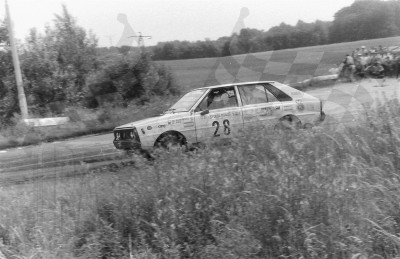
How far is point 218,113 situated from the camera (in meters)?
9.16

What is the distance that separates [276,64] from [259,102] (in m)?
13.8

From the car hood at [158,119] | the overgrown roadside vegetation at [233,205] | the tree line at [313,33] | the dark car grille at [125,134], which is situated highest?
the tree line at [313,33]

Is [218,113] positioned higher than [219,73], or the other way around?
[219,73]

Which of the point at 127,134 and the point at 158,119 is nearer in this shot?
the point at 127,134

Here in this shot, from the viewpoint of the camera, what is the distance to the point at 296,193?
410cm

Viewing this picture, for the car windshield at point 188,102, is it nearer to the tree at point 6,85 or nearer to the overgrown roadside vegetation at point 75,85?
the overgrown roadside vegetation at point 75,85

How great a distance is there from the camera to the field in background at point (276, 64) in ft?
71.2

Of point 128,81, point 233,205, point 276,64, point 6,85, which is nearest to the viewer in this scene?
point 233,205

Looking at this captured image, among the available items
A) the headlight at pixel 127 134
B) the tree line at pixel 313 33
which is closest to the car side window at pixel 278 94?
the headlight at pixel 127 134

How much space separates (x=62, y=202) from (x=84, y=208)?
15.0 inches

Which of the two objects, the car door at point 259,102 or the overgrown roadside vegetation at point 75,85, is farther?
the overgrown roadside vegetation at point 75,85

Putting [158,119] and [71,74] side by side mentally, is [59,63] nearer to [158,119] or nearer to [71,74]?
[71,74]

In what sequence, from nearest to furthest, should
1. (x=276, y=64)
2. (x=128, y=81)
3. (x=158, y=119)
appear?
(x=158, y=119) → (x=128, y=81) → (x=276, y=64)

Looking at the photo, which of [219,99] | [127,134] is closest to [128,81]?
[219,99]
